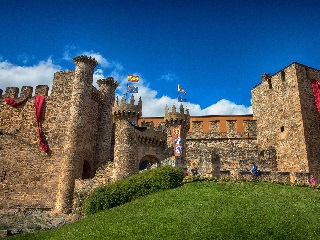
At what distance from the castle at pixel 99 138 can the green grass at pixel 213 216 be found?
5814 millimetres

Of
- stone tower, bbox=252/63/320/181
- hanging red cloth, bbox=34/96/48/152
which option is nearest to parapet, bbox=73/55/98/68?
hanging red cloth, bbox=34/96/48/152

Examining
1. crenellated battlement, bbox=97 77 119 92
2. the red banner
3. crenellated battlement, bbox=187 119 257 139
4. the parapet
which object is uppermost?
the parapet

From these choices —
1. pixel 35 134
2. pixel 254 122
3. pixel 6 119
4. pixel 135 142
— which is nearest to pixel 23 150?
pixel 35 134

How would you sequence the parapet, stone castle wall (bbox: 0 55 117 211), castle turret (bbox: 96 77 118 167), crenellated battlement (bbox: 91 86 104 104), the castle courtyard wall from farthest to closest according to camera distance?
castle turret (bbox: 96 77 118 167) < crenellated battlement (bbox: 91 86 104 104) < the parapet < stone castle wall (bbox: 0 55 117 211) < the castle courtyard wall

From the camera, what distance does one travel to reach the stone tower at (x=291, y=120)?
87.4 feet

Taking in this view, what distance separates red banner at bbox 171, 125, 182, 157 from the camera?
2741 centimetres

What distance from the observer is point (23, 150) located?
30.1m

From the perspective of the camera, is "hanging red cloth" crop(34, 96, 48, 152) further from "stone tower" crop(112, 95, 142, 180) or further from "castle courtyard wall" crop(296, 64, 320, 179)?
"castle courtyard wall" crop(296, 64, 320, 179)

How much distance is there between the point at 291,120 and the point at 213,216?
16.2 metres

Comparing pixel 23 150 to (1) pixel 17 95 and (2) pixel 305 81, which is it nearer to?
(1) pixel 17 95

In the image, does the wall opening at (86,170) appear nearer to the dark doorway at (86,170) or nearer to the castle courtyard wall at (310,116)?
the dark doorway at (86,170)

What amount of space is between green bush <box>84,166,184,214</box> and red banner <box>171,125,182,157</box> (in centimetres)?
519

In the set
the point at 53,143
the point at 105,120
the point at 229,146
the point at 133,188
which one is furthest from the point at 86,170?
the point at 229,146

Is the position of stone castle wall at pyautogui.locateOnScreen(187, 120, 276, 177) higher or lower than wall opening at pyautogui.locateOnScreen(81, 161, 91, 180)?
higher
